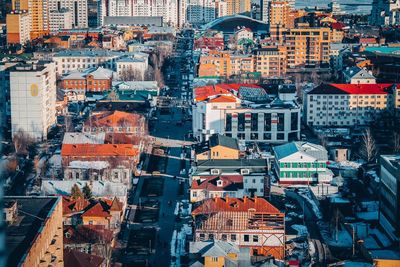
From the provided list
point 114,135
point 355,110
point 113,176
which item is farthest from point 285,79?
point 113,176

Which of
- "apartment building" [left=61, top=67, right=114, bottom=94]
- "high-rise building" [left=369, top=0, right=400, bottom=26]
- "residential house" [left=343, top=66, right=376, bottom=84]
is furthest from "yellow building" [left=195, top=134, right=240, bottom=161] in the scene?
"high-rise building" [left=369, top=0, right=400, bottom=26]

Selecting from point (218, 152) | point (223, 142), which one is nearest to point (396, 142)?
point (223, 142)

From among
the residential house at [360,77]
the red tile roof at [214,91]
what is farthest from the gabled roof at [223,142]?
the residential house at [360,77]

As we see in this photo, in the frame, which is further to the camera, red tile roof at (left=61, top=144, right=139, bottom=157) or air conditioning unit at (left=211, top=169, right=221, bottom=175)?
red tile roof at (left=61, top=144, right=139, bottom=157)

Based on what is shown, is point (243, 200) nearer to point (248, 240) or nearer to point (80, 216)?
point (248, 240)

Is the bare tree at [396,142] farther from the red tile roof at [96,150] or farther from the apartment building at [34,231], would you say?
the apartment building at [34,231]

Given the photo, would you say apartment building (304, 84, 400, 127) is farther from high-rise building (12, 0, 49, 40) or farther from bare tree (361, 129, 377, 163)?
high-rise building (12, 0, 49, 40)

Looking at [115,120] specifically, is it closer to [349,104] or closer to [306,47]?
[349,104]
